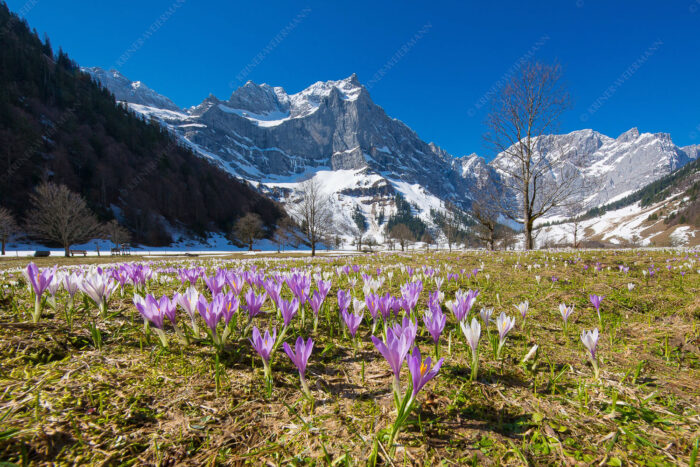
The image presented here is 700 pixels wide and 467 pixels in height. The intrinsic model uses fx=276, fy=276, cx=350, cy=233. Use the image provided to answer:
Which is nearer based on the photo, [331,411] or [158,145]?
[331,411]

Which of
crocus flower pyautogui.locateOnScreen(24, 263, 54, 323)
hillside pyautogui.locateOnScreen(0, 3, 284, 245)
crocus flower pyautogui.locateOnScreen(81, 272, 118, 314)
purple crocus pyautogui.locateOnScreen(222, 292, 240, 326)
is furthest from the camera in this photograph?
hillside pyautogui.locateOnScreen(0, 3, 284, 245)

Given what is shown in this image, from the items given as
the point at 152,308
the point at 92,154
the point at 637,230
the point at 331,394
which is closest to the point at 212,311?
the point at 152,308

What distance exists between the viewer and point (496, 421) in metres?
1.23

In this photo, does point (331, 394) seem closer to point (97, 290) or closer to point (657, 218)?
point (97, 290)

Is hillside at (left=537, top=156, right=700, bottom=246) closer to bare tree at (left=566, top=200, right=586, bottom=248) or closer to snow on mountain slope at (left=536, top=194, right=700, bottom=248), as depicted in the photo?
snow on mountain slope at (left=536, top=194, right=700, bottom=248)

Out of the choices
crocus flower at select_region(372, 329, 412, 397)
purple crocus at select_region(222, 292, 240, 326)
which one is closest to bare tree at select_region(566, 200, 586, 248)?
crocus flower at select_region(372, 329, 412, 397)

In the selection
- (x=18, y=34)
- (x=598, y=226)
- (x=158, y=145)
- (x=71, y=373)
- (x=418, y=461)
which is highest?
(x=18, y=34)

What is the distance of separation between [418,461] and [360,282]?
12.5 feet

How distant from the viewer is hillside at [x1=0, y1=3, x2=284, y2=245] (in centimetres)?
5444

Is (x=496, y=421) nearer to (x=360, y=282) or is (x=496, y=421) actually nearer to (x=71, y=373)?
(x=71, y=373)

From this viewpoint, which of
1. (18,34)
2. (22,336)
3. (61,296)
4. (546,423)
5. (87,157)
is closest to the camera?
(546,423)

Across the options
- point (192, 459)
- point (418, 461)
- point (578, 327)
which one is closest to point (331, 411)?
point (418, 461)

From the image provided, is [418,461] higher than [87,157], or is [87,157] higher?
[87,157]

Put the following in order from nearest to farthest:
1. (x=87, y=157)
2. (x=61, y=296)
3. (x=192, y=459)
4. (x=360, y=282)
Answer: (x=192, y=459), (x=61, y=296), (x=360, y=282), (x=87, y=157)
